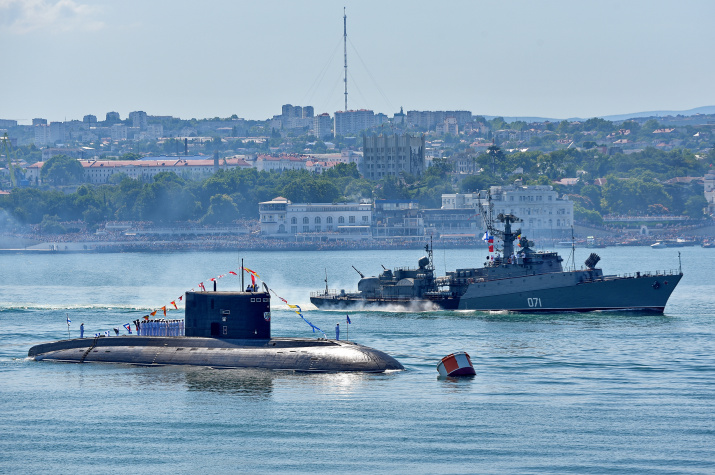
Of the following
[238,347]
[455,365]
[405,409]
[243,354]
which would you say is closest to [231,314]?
[238,347]

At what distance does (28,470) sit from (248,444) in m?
7.30

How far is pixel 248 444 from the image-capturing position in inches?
1569

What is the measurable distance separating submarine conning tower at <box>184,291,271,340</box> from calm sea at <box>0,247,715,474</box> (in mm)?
2178

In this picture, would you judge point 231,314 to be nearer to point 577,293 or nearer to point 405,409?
point 405,409

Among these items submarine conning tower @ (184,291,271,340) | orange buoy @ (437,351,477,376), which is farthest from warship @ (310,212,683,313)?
submarine conning tower @ (184,291,271,340)

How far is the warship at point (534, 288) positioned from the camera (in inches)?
3093

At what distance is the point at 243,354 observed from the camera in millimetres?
51594

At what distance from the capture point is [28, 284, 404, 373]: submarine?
167ft

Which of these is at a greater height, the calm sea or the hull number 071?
the hull number 071

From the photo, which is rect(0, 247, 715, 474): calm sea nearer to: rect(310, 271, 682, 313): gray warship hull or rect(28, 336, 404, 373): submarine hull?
rect(28, 336, 404, 373): submarine hull

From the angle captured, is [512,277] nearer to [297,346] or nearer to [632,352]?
[632,352]

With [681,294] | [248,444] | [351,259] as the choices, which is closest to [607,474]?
[248,444]

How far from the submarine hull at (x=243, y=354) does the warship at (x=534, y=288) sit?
95.4 feet

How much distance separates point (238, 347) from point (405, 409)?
1100 cm
